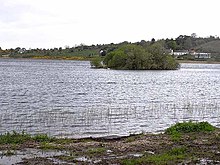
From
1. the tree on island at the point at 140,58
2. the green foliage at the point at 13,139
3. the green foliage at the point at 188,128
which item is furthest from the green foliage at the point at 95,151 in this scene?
the tree on island at the point at 140,58

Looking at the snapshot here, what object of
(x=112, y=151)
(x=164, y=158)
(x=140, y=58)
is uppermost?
(x=140, y=58)

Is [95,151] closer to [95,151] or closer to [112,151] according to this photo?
[95,151]

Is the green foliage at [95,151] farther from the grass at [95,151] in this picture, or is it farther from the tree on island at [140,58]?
the tree on island at [140,58]

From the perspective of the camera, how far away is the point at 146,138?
20.9m

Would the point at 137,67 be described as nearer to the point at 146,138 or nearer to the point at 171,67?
the point at 171,67

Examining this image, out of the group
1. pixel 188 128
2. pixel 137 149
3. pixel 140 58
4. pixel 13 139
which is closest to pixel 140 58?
pixel 140 58

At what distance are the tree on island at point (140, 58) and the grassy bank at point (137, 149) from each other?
361ft

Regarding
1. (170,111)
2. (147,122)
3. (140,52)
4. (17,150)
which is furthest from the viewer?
(140,52)

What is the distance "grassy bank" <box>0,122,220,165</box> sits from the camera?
15.2 m

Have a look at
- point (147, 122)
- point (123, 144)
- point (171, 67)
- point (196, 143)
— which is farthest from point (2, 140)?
point (171, 67)

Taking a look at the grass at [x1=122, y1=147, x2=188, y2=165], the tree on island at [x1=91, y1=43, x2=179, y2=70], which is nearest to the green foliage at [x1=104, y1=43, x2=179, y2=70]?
the tree on island at [x1=91, y1=43, x2=179, y2=70]

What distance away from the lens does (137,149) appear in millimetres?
17562

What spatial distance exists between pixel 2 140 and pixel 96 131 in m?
9.54

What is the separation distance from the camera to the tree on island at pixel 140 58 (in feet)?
435
